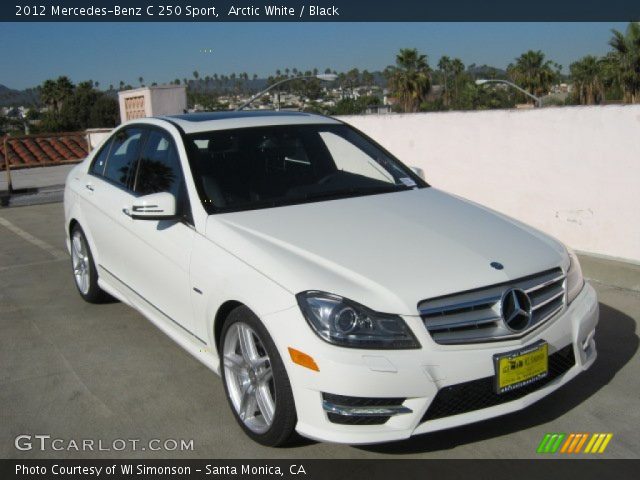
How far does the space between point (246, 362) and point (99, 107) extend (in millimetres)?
56791

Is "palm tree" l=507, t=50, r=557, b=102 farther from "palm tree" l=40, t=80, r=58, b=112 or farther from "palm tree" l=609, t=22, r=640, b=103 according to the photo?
"palm tree" l=40, t=80, r=58, b=112

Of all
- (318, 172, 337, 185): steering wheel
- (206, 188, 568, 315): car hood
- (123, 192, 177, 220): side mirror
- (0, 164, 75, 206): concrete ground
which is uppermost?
(318, 172, 337, 185): steering wheel

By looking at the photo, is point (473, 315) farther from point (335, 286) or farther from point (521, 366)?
point (335, 286)

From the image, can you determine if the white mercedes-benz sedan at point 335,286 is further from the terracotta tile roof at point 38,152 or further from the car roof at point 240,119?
the terracotta tile roof at point 38,152

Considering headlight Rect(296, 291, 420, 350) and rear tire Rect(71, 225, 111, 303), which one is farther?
rear tire Rect(71, 225, 111, 303)

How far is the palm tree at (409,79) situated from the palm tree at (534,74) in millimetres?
12204

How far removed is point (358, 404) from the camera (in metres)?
3.05

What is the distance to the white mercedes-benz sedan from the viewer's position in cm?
305

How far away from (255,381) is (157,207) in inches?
47.5

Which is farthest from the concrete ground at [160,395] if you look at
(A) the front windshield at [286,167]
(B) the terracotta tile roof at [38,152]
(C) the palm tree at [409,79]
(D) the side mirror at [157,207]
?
(C) the palm tree at [409,79]

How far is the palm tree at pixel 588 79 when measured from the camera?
59.2 metres

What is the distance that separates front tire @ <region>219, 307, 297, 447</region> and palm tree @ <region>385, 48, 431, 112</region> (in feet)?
218
